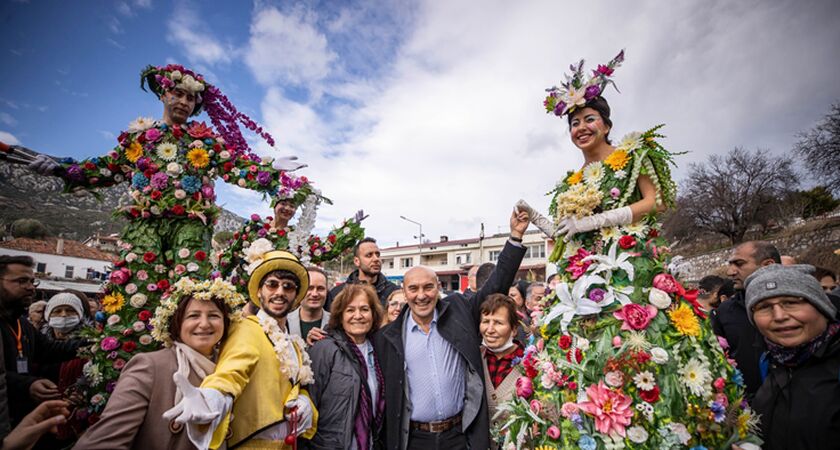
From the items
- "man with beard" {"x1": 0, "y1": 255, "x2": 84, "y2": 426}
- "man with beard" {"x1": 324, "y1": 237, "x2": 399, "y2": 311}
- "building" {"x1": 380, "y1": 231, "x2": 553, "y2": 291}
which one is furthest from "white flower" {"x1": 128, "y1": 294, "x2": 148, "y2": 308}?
"building" {"x1": 380, "y1": 231, "x2": 553, "y2": 291}

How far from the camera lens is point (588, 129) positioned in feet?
10.4

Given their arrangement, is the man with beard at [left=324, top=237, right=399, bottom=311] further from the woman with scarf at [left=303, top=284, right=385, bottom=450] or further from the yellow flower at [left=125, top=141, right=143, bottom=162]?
the yellow flower at [left=125, top=141, right=143, bottom=162]

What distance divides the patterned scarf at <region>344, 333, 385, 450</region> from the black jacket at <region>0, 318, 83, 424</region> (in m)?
2.55

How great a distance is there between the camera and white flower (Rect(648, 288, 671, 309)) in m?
2.32

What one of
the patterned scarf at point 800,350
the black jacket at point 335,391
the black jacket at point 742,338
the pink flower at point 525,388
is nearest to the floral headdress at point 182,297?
the black jacket at point 335,391

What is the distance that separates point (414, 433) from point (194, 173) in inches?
145

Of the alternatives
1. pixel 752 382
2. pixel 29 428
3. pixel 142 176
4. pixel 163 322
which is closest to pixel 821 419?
pixel 752 382

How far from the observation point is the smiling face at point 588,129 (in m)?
3.16

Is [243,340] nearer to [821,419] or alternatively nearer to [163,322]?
[163,322]

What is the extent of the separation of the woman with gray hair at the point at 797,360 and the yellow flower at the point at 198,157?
206 inches

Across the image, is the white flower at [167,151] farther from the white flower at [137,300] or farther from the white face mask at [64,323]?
the white face mask at [64,323]

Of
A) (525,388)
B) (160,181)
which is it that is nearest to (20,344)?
(160,181)

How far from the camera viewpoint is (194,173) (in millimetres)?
4293

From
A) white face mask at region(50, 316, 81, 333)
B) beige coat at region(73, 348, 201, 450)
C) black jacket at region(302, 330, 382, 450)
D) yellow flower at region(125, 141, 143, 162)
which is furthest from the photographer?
white face mask at region(50, 316, 81, 333)
